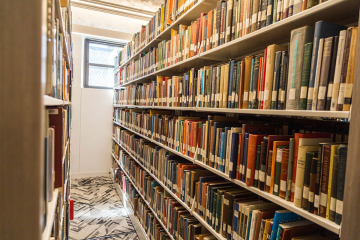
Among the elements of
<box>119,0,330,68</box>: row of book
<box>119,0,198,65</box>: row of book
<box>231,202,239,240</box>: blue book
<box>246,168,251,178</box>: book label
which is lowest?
<box>231,202,239,240</box>: blue book

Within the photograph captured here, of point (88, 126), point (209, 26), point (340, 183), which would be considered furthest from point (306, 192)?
point (88, 126)

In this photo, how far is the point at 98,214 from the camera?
3.37m

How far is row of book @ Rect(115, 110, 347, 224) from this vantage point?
2.58 feet

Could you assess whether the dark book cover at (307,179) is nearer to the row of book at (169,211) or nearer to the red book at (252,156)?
the red book at (252,156)

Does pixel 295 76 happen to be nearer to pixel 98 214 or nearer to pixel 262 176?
pixel 262 176

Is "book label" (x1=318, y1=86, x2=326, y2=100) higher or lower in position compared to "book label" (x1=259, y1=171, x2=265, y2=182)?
higher

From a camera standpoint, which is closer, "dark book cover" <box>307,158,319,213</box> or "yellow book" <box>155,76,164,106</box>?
"dark book cover" <box>307,158,319,213</box>

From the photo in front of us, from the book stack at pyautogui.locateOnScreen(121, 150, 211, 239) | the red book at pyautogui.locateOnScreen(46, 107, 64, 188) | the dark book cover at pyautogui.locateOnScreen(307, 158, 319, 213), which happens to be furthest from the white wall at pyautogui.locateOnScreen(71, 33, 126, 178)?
the dark book cover at pyautogui.locateOnScreen(307, 158, 319, 213)

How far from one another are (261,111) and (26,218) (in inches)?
37.4

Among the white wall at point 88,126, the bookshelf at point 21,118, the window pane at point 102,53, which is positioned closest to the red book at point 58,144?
the bookshelf at point 21,118

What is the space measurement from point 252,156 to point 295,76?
42 cm

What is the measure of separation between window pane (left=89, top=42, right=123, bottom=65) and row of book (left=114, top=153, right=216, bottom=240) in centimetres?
317

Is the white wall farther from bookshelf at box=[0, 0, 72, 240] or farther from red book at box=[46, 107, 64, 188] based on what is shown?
bookshelf at box=[0, 0, 72, 240]

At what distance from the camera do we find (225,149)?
132cm
